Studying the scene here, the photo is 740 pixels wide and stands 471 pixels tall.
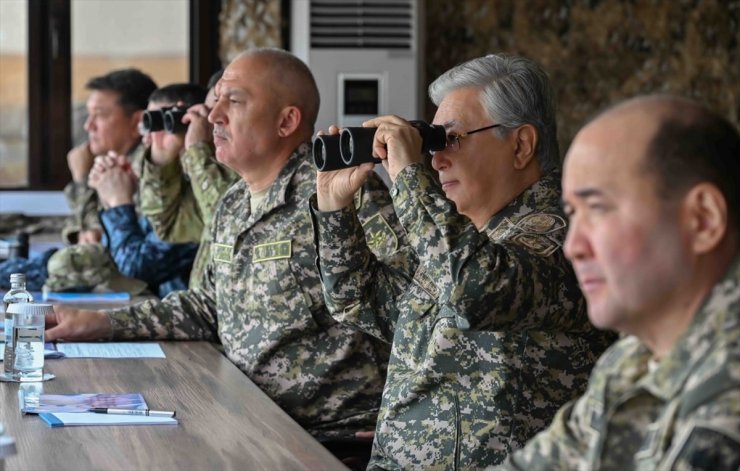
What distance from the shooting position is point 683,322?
1254 mm

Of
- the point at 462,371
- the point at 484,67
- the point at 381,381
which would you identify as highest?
the point at 484,67

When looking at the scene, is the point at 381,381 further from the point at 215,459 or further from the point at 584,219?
the point at 584,219

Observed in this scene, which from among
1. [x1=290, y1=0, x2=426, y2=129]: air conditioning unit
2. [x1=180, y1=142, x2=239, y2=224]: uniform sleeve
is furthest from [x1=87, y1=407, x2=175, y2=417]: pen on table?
[x1=290, y1=0, x2=426, y2=129]: air conditioning unit

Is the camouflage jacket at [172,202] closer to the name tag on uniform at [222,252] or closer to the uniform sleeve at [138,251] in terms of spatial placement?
the uniform sleeve at [138,251]

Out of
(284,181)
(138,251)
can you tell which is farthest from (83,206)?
(284,181)

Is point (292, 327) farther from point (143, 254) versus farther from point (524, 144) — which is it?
point (143, 254)

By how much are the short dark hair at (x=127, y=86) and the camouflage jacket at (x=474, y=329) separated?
283cm

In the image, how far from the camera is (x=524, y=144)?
7.38 ft

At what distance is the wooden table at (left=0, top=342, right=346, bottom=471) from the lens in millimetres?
1764

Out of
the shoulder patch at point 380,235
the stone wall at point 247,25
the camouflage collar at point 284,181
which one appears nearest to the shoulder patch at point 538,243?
the shoulder patch at point 380,235

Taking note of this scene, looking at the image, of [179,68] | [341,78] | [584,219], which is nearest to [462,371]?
[584,219]

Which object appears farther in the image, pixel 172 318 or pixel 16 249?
pixel 16 249

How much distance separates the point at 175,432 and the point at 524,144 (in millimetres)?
834

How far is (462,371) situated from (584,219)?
870 mm
